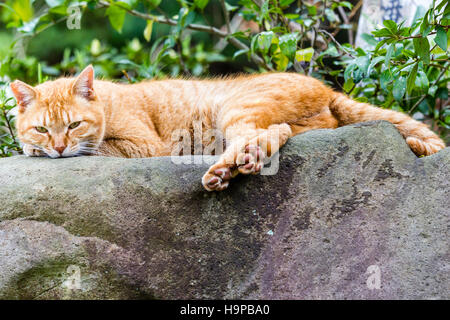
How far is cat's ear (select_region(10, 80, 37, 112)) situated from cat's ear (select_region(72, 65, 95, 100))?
25 centimetres

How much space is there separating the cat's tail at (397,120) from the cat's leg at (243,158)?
675 millimetres

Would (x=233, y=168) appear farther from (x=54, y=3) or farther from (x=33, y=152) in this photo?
(x=54, y=3)

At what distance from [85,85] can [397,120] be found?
1.95 m

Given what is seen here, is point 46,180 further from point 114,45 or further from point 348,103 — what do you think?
point 114,45

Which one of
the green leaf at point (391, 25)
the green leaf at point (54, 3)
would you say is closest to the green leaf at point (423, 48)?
the green leaf at point (391, 25)

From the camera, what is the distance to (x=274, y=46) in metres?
3.80

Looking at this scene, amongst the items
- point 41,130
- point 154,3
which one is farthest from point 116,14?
point 41,130

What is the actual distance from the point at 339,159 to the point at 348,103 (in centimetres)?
71

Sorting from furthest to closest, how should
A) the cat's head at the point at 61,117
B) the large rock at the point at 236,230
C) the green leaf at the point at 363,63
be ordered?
the cat's head at the point at 61,117, the green leaf at the point at 363,63, the large rock at the point at 236,230

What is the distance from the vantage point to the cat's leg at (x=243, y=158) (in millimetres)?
2389

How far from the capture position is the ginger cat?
2.90m

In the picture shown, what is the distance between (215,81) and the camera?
12.3 ft

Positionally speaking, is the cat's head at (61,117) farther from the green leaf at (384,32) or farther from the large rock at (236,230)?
the green leaf at (384,32)

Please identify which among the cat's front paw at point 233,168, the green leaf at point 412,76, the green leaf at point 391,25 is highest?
the green leaf at point 391,25
